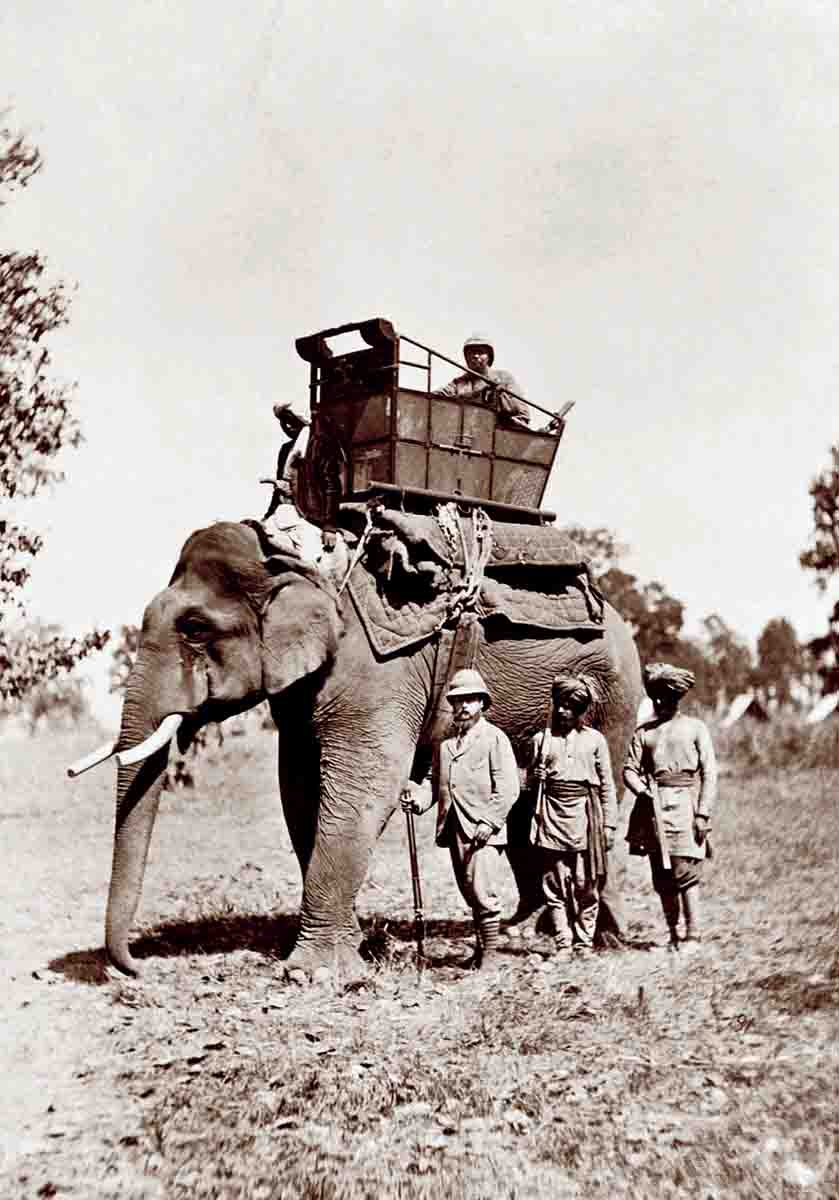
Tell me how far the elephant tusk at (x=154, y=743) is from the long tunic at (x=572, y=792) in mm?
2488

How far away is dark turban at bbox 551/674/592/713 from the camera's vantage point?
9.91 meters

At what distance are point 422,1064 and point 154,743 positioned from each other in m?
2.92

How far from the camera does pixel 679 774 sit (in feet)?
31.6

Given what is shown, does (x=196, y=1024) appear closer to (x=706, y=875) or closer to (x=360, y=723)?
(x=360, y=723)

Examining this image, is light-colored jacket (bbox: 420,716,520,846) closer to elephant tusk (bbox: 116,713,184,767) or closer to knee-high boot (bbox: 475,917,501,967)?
knee-high boot (bbox: 475,917,501,967)

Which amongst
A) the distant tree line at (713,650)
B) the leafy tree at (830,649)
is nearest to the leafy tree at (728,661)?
the distant tree line at (713,650)

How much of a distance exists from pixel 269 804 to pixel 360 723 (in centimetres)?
1322

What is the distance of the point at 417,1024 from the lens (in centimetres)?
761

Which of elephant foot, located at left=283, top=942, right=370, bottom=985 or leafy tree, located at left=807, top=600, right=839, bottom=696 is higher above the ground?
leafy tree, located at left=807, top=600, right=839, bottom=696

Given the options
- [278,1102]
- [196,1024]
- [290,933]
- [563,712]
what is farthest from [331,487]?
[278,1102]

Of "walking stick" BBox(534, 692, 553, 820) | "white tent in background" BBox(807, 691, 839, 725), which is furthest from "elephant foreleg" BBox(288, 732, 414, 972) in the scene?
"white tent in background" BBox(807, 691, 839, 725)

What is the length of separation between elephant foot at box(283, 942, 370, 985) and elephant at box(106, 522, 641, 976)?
11 millimetres

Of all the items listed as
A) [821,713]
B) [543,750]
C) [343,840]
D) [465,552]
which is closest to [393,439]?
[465,552]

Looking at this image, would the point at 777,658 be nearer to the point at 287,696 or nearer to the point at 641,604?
the point at 641,604
